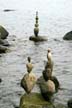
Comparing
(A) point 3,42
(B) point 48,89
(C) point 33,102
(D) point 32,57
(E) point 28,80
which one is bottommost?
(A) point 3,42

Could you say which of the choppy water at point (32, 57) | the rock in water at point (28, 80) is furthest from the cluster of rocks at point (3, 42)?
the rock in water at point (28, 80)

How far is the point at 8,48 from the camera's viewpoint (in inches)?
1529

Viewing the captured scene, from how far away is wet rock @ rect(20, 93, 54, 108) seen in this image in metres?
18.8

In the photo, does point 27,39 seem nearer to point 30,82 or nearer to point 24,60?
point 24,60

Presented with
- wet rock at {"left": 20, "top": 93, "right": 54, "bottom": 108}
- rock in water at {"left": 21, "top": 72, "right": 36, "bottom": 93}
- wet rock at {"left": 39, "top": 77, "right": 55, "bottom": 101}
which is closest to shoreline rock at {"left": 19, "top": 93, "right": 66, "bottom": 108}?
wet rock at {"left": 20, "top": 93, "right": 54, "bottom": 108}

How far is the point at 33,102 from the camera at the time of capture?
1909cm

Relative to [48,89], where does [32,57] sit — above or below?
below

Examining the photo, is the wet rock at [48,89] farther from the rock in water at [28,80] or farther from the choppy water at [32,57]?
the choppy water at [32,57]

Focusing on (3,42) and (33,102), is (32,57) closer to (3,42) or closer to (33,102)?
(3,42)

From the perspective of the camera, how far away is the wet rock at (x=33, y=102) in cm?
1878

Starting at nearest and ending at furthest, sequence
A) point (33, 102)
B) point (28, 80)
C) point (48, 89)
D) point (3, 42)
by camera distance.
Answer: point (33, 102), point (28, 80), point (48, 89), point (3, 42)

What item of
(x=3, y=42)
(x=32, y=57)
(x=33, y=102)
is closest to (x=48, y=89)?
(x=33, y=102)

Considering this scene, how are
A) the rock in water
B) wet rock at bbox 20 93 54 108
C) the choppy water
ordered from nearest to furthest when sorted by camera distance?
wet rock at bbox 20 93 54 108 → the rock in water → the choppy water

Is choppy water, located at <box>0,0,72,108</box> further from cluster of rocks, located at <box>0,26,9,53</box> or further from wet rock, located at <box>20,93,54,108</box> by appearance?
wet rock, located at <box>20,93,54,108</box>
